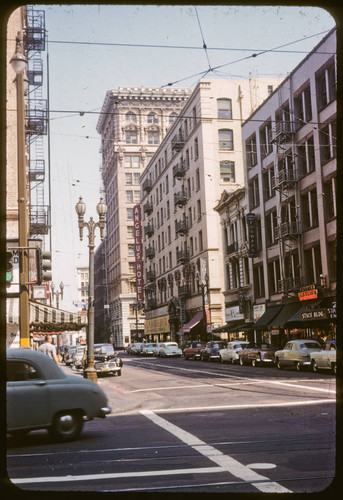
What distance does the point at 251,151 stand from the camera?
43.2 meters

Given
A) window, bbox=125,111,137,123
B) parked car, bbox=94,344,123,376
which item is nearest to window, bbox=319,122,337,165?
parked car, bbox=94,344,123,376

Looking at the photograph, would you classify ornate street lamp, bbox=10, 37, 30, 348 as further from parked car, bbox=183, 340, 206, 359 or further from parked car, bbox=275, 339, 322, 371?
parked car, bbox=183, 340, 206, 359

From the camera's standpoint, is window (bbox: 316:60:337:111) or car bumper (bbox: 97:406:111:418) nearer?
car bumper (bbox: 97:406:111:418)

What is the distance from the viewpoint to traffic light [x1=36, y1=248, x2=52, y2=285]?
36.0 feet

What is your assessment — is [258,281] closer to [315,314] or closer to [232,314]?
[232,314]

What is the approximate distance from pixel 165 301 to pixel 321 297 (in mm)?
41024

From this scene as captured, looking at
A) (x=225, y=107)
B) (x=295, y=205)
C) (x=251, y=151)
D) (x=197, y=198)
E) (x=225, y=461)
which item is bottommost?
(x=225, y=461)

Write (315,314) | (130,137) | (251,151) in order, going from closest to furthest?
(130,137), (315,314), (251,151)

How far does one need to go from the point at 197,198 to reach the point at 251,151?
56.1 feet

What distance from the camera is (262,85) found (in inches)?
2106

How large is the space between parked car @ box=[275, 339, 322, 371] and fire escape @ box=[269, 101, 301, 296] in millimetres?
8453

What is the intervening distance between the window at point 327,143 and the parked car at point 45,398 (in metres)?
25.7

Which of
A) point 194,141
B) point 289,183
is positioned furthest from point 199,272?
point 289,183

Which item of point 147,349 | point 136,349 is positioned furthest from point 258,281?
point 136,349
